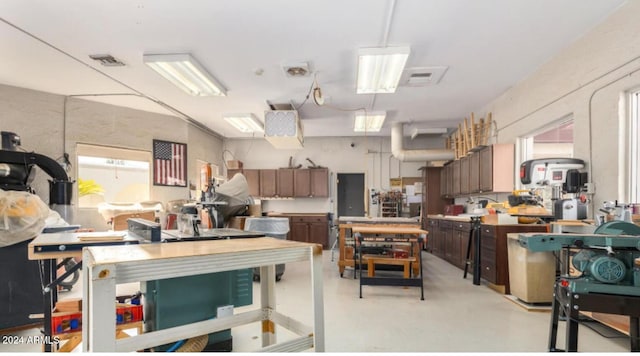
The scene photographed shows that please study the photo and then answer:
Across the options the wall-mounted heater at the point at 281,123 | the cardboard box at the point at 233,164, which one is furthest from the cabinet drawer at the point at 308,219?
the wall-mounted heater at the point at 281,123

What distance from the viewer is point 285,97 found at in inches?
223

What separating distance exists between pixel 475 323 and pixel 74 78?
20.6 feet

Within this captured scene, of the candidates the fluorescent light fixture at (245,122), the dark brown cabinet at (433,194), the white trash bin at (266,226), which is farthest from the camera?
the dark brown cabinet at (433,194)

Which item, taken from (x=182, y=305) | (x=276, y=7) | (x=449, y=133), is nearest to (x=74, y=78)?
(x=276, y=7)

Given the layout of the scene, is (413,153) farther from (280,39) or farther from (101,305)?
(101,305)

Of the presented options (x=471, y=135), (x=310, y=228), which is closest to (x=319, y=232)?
(x=310, y=228)

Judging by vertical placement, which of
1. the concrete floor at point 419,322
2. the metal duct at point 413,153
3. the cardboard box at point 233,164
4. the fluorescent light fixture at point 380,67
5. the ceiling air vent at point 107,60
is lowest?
the concrete floor at point 419,322

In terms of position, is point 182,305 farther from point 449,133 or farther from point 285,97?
point 449,133

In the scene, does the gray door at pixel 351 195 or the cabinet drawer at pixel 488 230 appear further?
the gray door at pixel 351 195

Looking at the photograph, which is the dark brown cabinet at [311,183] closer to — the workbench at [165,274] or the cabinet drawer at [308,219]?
the cabinet drawer at [308,219]

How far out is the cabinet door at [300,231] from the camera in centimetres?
829

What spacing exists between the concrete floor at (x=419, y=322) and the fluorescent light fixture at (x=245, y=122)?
3437 mm

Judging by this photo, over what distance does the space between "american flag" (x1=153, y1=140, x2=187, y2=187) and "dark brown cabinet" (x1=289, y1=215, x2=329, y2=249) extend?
9.50ft

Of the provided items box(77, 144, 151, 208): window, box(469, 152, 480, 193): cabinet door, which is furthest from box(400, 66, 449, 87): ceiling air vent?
box(77, 144, 151, 208): window
